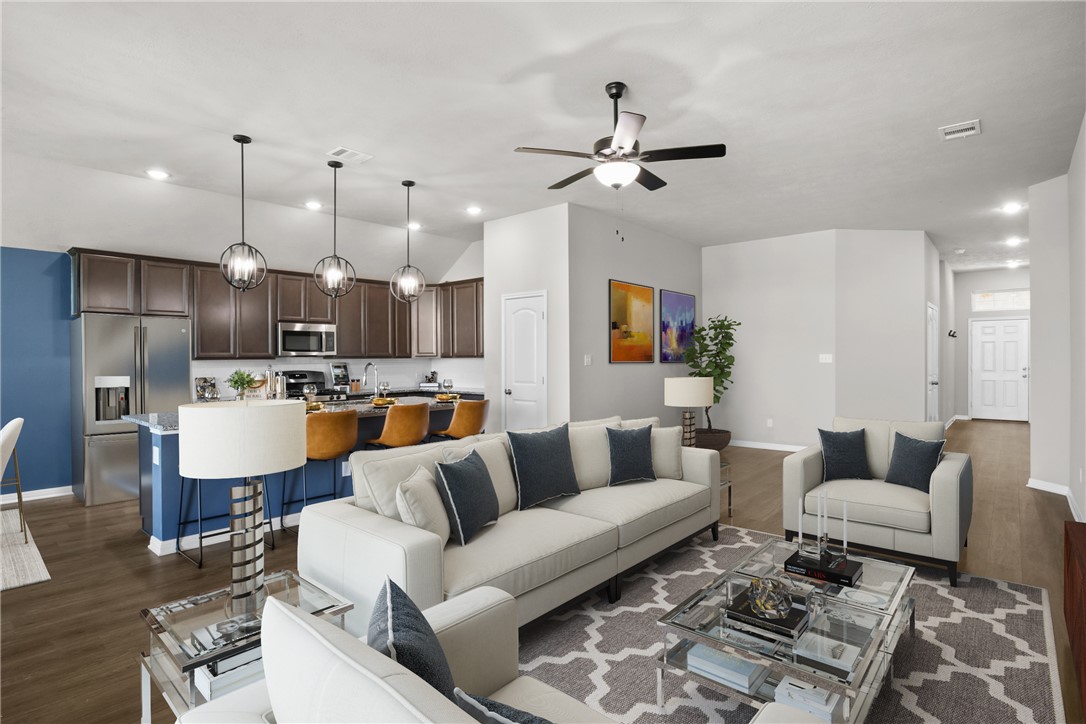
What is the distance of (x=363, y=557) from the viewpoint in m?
2.30

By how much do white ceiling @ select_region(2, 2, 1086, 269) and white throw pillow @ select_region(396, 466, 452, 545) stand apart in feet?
7.13

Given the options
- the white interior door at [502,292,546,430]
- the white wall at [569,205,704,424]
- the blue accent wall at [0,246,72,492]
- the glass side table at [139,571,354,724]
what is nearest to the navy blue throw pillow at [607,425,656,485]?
the white wall at [569,205,704,424]

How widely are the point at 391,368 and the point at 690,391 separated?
4.96 metres

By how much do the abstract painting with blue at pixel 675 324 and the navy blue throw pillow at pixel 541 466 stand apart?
420cm

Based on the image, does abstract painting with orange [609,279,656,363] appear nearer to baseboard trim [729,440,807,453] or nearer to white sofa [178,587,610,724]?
baseboard trim [729,440,807,453]

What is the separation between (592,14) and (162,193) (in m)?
4.67

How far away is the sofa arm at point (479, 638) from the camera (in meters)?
1.51

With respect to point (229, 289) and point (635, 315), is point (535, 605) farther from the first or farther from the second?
point (229, 289)

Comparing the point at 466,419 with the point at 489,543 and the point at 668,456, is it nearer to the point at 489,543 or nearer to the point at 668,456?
the point at 668,456

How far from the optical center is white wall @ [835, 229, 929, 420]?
702cm

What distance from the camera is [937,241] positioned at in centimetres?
777

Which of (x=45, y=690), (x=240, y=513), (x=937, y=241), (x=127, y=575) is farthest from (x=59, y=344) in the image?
(x=937, y=241)

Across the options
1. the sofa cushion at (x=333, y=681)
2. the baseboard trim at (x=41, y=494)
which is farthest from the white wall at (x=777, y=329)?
the baseboard trim at (x=41, y=494)

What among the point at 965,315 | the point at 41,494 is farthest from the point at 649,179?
the point at 965,315
